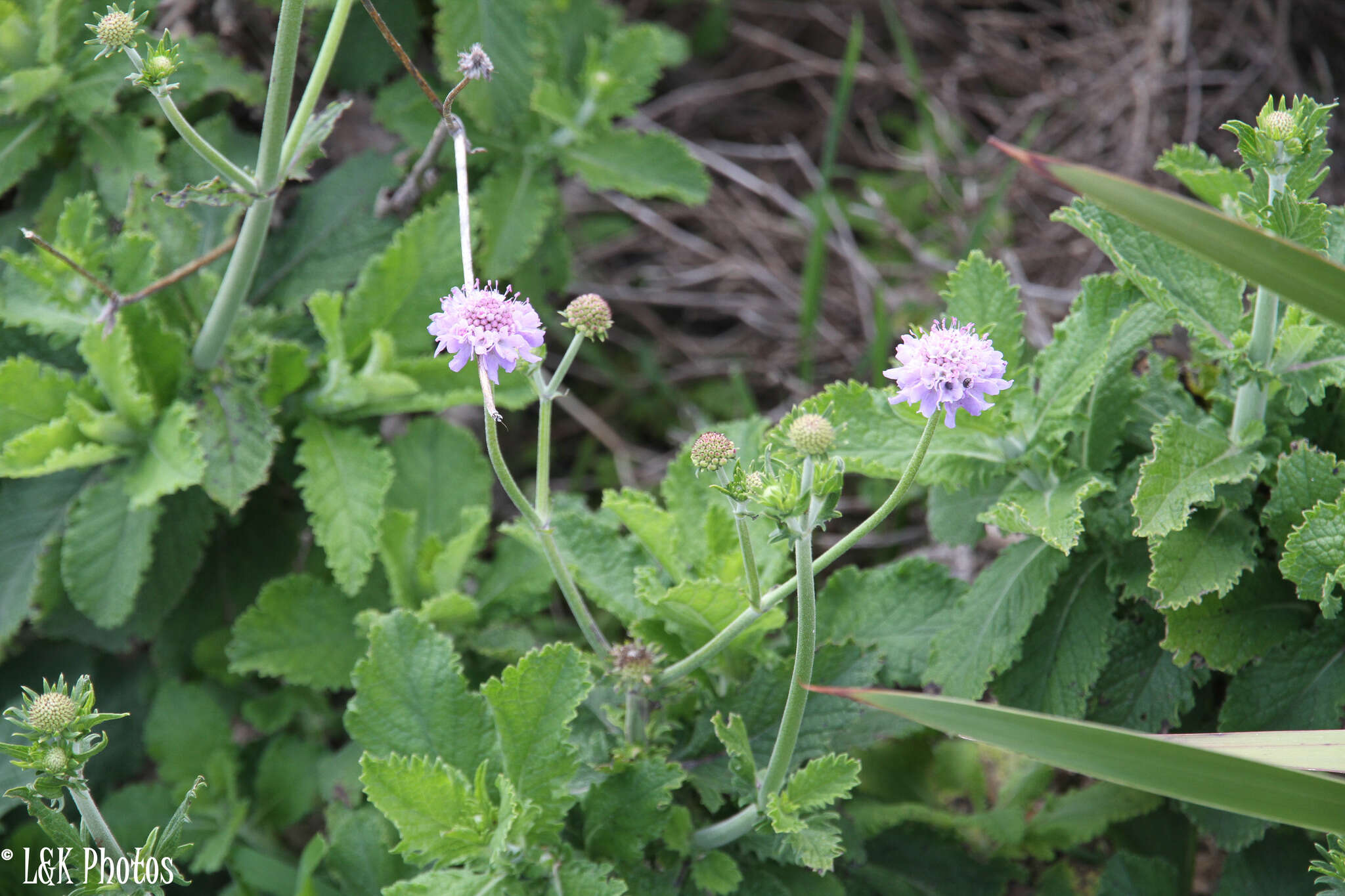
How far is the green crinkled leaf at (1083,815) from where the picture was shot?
86.9 inches

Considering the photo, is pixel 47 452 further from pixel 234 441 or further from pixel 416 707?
pixel 416 707

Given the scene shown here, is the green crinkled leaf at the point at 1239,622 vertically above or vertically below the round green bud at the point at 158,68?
below

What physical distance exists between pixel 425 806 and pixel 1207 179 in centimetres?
178


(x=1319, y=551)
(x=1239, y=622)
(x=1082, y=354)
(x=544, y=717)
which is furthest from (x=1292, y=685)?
(x=544, y=717)

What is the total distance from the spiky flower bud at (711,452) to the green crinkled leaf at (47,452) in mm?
1463

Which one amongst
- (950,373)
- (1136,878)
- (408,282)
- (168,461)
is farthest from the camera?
(408,282)

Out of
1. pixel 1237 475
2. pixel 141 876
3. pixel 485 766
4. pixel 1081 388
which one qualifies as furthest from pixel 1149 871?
pixel 141 876

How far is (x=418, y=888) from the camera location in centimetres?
166

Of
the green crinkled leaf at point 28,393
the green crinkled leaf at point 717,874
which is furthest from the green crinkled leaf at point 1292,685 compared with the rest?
the green crinkled leaf at point 28,393

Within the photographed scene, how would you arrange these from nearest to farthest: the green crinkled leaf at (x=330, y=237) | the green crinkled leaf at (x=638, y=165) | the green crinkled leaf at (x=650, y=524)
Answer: the green crinkled leaf at (x=650, y=524) → the green crinkled leaf at (x=330, y=237) → the green crinkled leaf at (x=638, y=165)

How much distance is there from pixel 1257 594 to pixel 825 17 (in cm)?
311

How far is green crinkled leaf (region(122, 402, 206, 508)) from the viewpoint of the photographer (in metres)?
2.12

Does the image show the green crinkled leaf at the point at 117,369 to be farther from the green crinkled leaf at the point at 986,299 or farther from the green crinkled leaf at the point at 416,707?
the green crinkled leaf at the point at 986,299

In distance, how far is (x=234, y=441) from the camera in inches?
89.5
